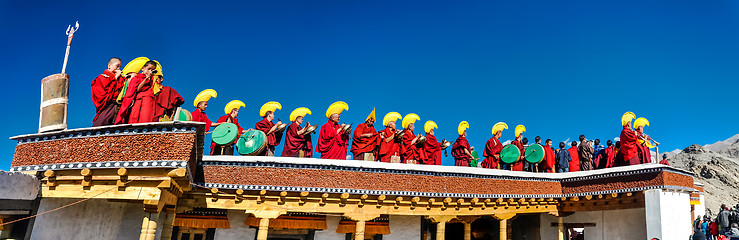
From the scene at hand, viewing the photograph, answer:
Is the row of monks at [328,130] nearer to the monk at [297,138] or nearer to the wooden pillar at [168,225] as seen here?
the monk at [297,138]

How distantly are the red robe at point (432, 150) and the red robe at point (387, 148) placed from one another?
3.09 ft

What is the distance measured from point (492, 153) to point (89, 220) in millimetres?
9093

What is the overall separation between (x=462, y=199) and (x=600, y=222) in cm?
470

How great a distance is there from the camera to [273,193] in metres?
7.67

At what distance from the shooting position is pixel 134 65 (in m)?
7.03

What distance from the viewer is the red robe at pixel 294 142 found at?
9.56 m

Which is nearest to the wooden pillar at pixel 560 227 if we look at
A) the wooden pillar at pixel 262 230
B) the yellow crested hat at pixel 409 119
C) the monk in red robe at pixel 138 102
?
the yellow crested hat at pixel 409 119

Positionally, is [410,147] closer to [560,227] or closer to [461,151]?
[461,151]

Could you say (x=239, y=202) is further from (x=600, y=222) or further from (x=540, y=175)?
(x=600, y=222)

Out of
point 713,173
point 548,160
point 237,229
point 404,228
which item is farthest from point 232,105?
point 713,173

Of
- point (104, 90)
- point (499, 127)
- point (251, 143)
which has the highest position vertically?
point (499, 127)

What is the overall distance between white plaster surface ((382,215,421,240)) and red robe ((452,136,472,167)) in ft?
6.94

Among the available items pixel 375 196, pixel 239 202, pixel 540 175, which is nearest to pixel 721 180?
pixel 540 175

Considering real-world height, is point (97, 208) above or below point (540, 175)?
below
